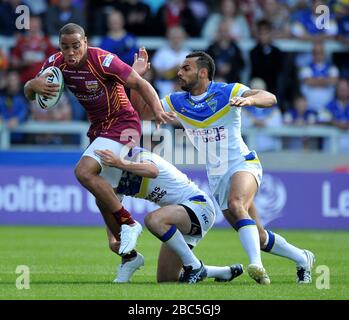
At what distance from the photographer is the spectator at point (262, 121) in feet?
64.3

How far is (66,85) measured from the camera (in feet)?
34.6

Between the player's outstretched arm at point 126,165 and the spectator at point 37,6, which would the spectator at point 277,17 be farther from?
the player's outstretched arm at point 126,165

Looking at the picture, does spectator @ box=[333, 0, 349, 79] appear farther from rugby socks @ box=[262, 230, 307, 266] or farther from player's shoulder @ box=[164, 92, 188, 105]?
rugby socks @ box=[262, 230, 307, 266]

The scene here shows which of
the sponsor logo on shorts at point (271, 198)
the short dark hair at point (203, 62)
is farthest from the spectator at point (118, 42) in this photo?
the short dark hair at point (203, 62)

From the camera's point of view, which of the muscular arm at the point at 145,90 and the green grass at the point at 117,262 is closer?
the green grass at the point at 117,262

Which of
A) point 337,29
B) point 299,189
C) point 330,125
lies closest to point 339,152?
point 330,125

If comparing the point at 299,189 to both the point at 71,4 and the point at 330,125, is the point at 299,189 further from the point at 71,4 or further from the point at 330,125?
the point at 71,4

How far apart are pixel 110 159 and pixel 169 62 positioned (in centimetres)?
1039

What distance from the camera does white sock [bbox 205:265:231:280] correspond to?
1016 centimetres

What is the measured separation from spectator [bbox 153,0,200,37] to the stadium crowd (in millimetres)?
22

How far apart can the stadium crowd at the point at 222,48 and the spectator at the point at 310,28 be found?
0.02 m

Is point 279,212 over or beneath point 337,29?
beneath

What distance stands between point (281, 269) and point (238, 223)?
6.75ft

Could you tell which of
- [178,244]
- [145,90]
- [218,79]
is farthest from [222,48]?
[178,244]
